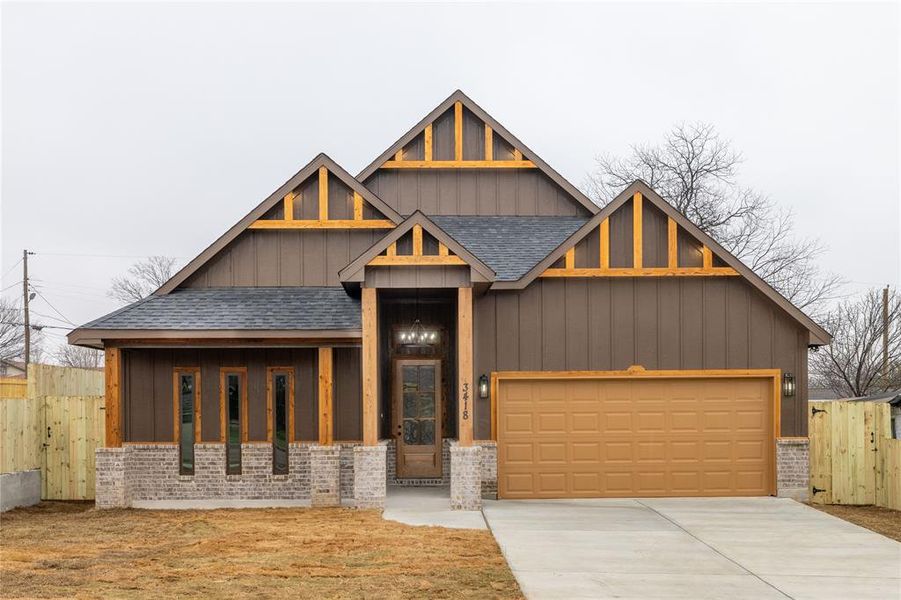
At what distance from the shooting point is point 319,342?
12891 millimetres

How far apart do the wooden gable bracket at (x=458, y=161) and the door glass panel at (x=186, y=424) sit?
633 cm

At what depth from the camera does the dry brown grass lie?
25.4ft

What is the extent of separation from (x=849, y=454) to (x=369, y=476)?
854 centimetres

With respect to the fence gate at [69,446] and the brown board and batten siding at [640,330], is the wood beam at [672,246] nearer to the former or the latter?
the brown board and batten siding at [640,330]

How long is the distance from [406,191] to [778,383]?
8.43 metres

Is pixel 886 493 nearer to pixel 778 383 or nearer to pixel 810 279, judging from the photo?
pixel 778 383

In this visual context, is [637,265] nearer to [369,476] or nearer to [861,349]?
[369,476]

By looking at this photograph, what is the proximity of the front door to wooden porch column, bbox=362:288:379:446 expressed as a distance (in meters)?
2.76

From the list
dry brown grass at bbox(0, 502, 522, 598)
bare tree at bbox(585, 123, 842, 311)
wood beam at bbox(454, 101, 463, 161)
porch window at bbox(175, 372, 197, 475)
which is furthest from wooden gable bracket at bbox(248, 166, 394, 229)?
bare tree at bbox(585, 123, 842, 311)

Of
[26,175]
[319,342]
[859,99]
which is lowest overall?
[319,342]

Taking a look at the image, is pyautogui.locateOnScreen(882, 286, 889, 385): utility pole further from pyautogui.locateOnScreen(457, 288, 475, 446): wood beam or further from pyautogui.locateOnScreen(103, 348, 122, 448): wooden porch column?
pyautogui.locateOnScreen(103, 348, 122, 448): wooden porch column

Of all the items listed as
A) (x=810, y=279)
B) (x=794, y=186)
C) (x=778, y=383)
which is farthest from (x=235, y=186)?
(x=778, y=383)

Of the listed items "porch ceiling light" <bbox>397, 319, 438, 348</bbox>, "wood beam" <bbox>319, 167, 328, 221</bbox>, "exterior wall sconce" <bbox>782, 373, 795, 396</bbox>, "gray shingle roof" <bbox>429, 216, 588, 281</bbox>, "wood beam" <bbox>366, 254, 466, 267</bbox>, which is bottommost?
"exterior wall sconce" <bbox>782, 373, 795, 396</bbox>

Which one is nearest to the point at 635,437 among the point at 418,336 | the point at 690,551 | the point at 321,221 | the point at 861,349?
the point at 690,551
